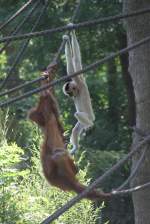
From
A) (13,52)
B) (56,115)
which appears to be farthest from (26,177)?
(13,52)

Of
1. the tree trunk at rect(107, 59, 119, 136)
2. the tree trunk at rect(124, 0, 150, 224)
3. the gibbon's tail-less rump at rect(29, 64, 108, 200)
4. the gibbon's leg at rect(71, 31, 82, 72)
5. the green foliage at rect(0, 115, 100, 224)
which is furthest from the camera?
the tree trunk at rect(107, 59, 119, 136)

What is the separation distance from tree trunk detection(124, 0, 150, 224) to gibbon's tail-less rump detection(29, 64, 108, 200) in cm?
267

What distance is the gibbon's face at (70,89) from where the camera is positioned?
16.3ft

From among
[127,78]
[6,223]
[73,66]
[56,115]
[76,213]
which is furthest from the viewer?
[127,78]

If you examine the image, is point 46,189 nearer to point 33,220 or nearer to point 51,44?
point 33,220

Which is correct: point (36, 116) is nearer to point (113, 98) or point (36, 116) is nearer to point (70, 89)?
point (70, 89)

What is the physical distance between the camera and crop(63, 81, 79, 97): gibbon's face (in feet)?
16.3

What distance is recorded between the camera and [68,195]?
655cm

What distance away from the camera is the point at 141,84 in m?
6.62

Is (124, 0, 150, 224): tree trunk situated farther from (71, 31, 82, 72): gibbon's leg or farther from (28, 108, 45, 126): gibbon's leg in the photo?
(28, 108, 45, 126): gibbon's leg

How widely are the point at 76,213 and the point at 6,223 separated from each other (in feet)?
3.30

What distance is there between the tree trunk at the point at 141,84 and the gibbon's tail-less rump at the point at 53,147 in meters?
2.67

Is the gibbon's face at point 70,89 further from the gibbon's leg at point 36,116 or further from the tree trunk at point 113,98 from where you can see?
the tree trunk at point 113,98

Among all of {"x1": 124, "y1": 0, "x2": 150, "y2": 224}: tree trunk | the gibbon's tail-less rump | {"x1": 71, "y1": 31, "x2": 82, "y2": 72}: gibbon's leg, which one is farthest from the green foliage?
the gibbon's tail-less rump
